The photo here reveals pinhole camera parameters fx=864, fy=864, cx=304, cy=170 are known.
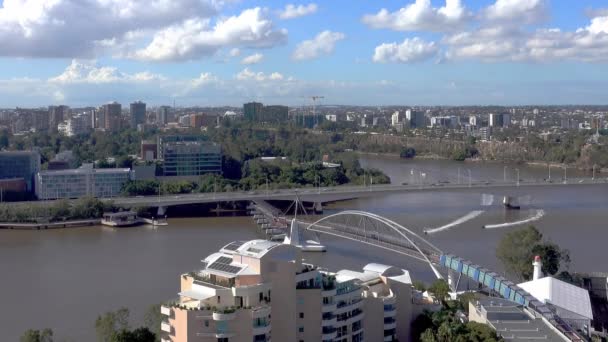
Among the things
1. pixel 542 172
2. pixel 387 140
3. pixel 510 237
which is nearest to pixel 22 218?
pixel 510 237

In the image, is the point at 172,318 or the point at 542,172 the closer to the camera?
the point at 172,318

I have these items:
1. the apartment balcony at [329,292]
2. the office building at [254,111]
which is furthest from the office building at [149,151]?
the office building at [254,111]

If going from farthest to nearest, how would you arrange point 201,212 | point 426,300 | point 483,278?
1. point 201,212
2. point 483,278
3. point 426,300

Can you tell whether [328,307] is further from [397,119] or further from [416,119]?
[397,119]

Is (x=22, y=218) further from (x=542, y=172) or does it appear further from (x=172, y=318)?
(x=542, y=172)

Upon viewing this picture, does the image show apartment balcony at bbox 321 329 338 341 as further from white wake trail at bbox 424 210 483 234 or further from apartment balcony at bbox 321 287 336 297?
white wake trail at bbox 424 210 483 234

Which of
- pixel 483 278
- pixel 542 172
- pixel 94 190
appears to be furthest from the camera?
pixel 542 172

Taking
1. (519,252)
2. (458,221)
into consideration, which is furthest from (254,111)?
(519,252)

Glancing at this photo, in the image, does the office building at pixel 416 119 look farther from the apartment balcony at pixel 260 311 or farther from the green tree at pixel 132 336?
the apartment balcony at pixel 260 311
